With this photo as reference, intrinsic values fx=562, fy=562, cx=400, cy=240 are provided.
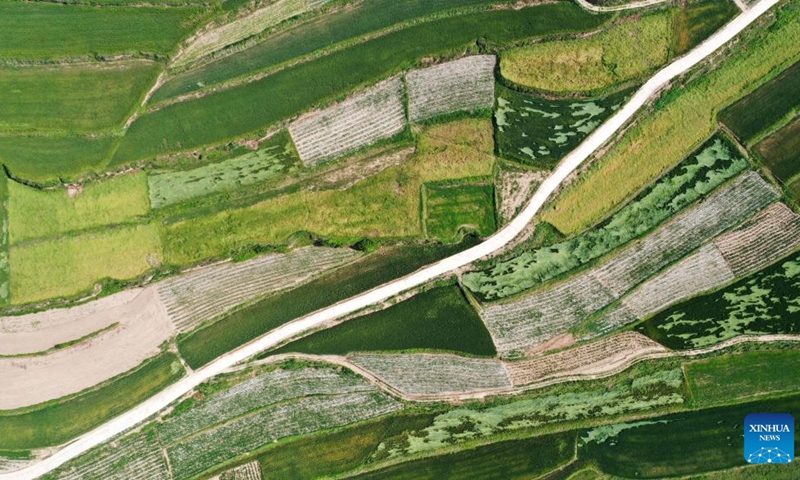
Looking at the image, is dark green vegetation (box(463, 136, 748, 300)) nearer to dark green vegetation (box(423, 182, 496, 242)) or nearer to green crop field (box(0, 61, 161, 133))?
dark green vegetation (box(423, 182, 496, 242))

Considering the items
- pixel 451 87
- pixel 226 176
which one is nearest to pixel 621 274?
pixel 451 87

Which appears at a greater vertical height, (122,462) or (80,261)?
(80,261)

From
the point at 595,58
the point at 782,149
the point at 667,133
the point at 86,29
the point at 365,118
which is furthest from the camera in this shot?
the point at 86,29

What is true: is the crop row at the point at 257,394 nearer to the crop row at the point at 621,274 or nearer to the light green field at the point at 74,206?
the crop row at the point at 621,274

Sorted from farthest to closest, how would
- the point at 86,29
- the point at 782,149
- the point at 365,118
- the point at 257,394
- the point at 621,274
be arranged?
1. the point at 86,29
2. the point at 257,394
3. the point at 365,118
4. the point at 621,274
5. the point at 782,149

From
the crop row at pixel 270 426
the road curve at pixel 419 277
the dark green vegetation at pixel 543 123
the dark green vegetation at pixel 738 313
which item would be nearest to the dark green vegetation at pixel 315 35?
the dark green vegetation at pixel 543 123

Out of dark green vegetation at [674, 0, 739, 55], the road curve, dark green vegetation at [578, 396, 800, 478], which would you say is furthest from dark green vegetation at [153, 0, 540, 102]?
dark green vegetation at [578, 396, 800, 478]

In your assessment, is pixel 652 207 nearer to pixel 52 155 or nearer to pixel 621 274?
pixel 621 274
